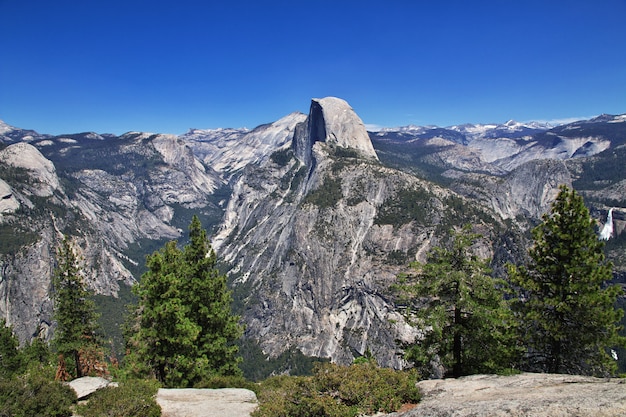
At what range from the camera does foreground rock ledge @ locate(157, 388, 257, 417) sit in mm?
18156

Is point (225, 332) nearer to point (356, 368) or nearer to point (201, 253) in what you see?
point (201, 253)

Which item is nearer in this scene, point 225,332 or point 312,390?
point 312,390

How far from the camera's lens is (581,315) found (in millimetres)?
22766

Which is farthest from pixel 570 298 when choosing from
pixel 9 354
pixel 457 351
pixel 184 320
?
pixel 9 354

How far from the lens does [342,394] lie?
16562 mm

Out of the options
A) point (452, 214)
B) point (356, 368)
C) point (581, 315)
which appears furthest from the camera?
point (452, 214)

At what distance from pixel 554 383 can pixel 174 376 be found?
70.5ft

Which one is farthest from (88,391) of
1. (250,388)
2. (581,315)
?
(581,315)

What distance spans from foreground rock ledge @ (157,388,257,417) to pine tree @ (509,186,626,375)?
681 inches

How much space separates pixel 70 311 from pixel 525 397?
127 ft

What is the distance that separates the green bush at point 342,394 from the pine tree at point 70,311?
26.5 meters

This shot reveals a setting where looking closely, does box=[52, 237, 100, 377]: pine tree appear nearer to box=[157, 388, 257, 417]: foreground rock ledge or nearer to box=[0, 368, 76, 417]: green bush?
box=[157, 388, 257, 417]: foreground rock ledge

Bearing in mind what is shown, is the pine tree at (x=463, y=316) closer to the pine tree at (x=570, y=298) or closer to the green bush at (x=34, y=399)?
the pine tree at (x=570, y=298)

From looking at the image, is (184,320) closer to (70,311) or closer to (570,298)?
(70,311)
